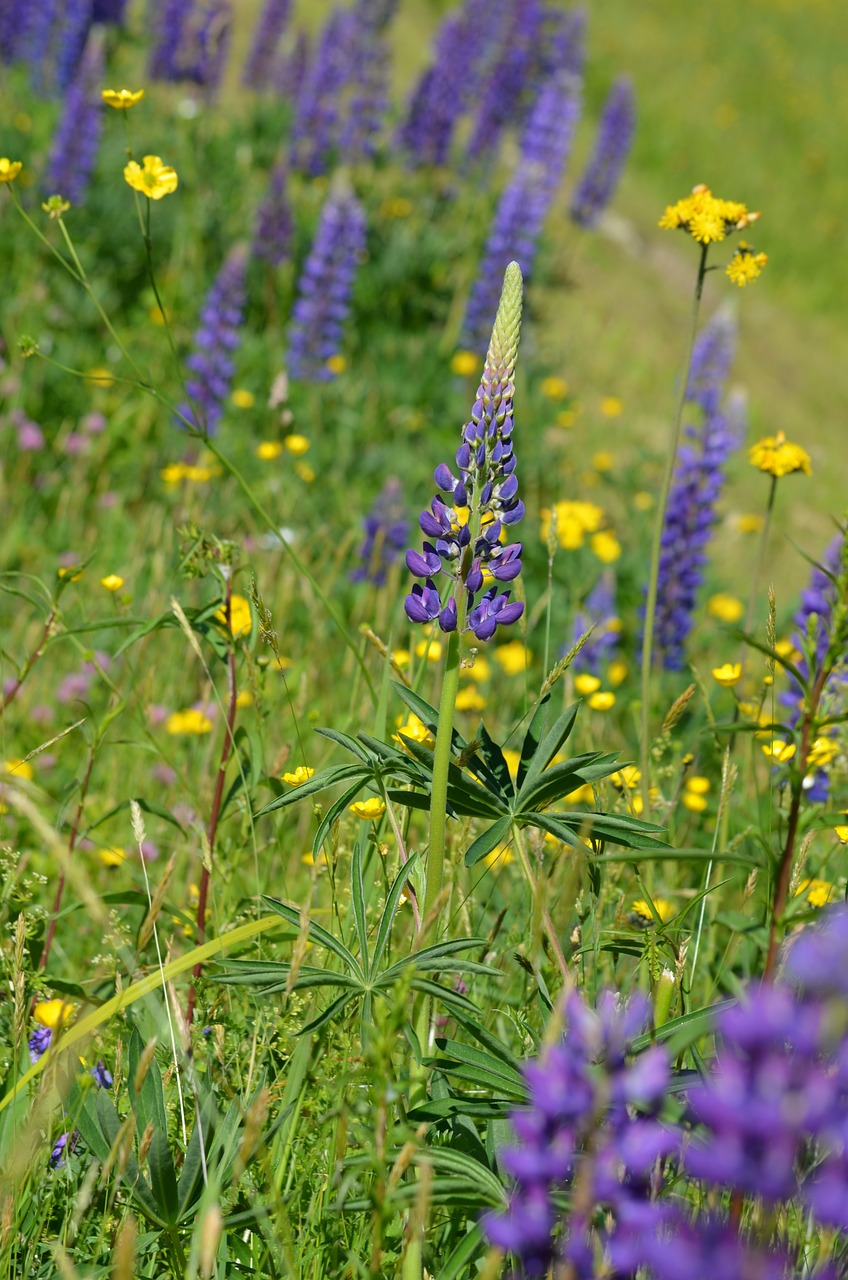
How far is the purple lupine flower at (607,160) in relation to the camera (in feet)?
27.7

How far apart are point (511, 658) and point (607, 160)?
20.1 ft

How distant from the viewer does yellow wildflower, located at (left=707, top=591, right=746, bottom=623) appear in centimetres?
455

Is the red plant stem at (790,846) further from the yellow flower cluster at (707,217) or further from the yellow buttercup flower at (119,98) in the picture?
the yellow buttercup flower at (119,98)

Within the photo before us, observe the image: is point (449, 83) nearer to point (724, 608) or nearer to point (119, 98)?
point (724, 608)

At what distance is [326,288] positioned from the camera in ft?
18.0

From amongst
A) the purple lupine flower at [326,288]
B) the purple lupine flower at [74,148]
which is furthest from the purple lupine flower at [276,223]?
the purple lupine flower at [74,148]

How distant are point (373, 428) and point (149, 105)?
530 centimetres

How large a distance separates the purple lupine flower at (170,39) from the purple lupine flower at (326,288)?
465cm

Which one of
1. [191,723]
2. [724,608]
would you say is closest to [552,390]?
[724,608]

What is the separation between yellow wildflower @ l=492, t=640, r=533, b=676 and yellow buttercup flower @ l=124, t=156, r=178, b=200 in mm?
1871

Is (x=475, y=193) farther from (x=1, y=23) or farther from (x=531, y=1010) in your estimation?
(x=531, y=1010)

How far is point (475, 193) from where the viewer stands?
29.1 ft

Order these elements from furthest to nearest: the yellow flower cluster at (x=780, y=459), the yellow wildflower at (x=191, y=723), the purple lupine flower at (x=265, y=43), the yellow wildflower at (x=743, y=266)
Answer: the purple lupine flower at (x=265, y=43), the yellow wildflower at (x=191, y=723), the yellow flower cluster at (x=780, y=459), the yellow wildflower at (x=743, y=266)

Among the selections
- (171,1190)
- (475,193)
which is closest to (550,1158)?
(171,1190)
